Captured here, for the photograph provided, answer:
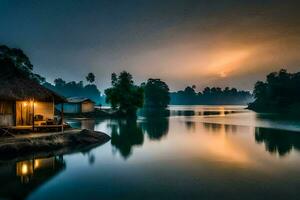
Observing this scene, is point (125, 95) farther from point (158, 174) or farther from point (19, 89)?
point (158, 174)

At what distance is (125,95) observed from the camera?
62.2 m

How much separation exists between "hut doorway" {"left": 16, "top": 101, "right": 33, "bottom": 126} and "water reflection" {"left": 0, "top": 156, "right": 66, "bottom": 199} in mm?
6970

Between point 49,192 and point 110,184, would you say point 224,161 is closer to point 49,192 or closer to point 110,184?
point 110,184

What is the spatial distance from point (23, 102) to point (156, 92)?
375 ft

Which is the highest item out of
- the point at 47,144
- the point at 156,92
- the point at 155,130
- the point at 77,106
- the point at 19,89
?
the point at 156,92

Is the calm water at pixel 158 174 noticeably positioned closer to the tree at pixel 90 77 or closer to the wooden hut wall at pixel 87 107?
the wooden hut wall at pixel 87 107

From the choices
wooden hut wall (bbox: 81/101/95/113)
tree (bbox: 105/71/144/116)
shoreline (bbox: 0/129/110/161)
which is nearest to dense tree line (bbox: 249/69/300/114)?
tree (bbox: 105/71/144/116)

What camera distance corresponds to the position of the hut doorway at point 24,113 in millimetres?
22234

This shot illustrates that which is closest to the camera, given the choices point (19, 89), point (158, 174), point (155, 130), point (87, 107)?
point (158, 174)

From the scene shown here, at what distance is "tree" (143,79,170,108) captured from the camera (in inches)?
5352

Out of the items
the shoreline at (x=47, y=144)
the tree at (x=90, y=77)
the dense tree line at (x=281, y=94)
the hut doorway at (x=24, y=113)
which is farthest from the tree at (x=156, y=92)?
the hut doorway at (x=24, y=113)

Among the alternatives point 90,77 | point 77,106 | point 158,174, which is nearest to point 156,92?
point 90,77

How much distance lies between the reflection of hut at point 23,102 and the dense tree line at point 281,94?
95390 mm

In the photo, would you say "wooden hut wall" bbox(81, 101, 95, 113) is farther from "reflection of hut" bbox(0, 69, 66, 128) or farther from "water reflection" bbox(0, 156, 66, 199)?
"water reflection" bbox(0, 156, 66, 199)
